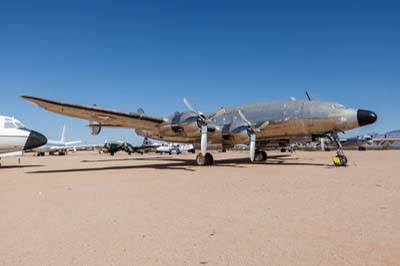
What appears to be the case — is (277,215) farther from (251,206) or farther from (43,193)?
(43,193)

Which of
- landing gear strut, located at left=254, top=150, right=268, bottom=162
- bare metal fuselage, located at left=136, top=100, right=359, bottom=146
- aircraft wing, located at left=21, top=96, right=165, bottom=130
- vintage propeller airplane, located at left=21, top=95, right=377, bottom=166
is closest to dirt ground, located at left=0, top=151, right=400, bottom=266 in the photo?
aircraft wing, located at left=21, top=96, right=165, bottom=130

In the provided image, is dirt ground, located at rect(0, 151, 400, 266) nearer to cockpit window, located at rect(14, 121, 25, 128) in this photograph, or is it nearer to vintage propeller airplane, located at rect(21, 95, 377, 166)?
vintage propeller airplane, located at rect(21, 95, 377, 166)

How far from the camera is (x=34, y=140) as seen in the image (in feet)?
58.6

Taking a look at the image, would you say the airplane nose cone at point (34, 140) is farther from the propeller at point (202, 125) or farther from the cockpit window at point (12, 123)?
the propeller at point (202, 125)

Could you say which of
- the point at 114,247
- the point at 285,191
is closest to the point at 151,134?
the point at 285,191

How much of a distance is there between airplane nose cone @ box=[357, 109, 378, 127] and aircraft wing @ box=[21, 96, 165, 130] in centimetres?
1035

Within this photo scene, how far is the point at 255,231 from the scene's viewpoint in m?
4.12

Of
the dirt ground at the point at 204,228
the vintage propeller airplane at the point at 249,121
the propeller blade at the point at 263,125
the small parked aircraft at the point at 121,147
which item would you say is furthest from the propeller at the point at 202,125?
the small parked aircraft at the point at 121,147

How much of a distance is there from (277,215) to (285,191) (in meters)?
2.61

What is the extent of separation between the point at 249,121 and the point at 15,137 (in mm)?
13768

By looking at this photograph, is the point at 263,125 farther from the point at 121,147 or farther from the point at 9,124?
the point at 121,147

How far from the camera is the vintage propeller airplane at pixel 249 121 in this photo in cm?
1506

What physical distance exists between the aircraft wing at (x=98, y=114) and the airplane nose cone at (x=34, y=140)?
389cm

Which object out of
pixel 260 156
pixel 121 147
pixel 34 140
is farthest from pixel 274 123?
pixel 121 147
